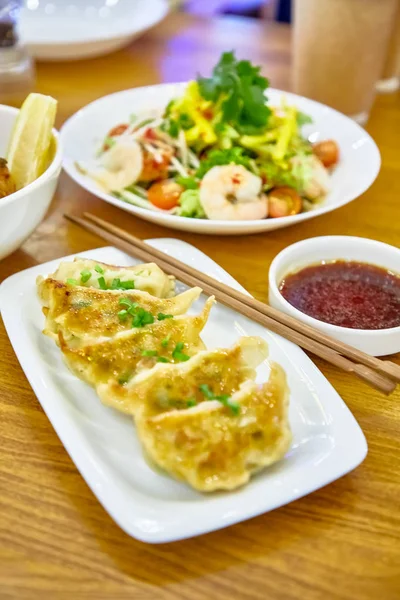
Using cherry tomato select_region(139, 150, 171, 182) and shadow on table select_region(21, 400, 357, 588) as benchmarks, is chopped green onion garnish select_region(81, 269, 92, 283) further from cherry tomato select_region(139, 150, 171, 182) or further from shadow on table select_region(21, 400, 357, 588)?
cherry tomato select_region(139, 150, 171, 182)

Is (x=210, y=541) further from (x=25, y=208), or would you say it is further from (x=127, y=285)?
(x=25, y=208)

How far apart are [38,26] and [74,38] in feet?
1.27

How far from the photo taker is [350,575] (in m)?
1.11

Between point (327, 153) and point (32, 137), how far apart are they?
1.17 meters

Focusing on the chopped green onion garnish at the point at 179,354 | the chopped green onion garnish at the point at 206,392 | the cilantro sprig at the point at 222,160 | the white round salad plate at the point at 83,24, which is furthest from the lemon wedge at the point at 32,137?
the white round salad plate at the point at 83,24

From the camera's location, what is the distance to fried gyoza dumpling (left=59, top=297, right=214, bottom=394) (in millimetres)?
1368

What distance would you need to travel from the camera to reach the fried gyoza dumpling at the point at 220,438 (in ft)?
3.80

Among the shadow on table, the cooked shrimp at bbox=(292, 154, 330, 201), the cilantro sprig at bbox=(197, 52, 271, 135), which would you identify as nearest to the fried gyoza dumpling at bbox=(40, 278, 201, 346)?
the shadow on table

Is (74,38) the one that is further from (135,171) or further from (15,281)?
(15,281)

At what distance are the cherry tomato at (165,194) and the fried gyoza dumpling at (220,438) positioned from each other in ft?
3.59

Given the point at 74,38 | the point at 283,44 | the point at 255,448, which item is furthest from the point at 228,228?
the point at 283,44

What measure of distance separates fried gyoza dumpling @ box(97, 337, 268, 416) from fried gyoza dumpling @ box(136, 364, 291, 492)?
0.15ft

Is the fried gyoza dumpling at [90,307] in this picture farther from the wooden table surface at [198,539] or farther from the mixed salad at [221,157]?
the mixed salad at [221,157]

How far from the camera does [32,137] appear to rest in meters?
1.83
